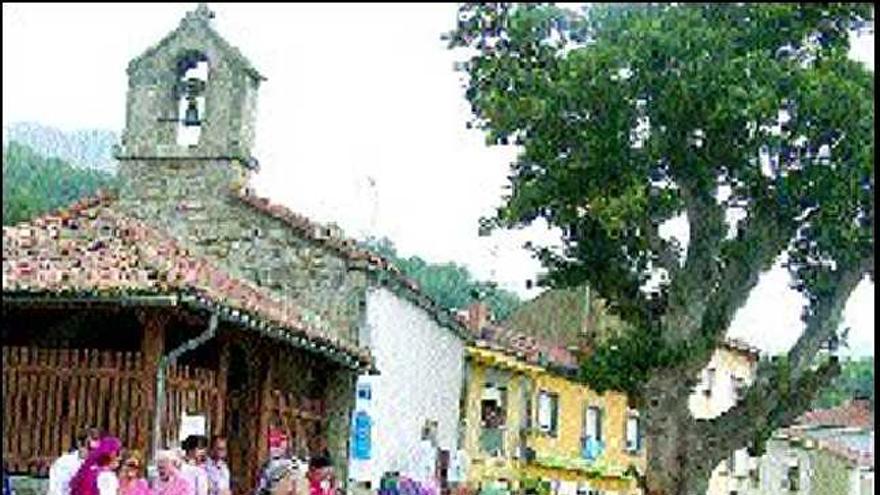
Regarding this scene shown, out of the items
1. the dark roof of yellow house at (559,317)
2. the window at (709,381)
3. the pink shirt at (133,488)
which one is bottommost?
the pink shirt at (133,488)

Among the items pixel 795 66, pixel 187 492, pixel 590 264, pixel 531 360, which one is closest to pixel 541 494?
pixel 531 360

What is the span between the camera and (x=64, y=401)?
55.4ft

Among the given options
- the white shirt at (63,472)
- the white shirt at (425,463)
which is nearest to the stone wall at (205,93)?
the white shirt at (425,463)

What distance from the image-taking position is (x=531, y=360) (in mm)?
37125

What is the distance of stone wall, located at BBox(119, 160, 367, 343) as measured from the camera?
22.9 meters

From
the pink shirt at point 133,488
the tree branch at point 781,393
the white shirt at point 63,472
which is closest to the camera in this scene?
the pink shirt at point 133,488

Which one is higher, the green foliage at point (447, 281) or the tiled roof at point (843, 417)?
the green foliage at point (447, 281)

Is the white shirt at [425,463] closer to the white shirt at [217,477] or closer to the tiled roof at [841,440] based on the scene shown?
the white shirt at [217,477]

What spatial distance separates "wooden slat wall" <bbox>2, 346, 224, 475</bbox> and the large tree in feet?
26.7

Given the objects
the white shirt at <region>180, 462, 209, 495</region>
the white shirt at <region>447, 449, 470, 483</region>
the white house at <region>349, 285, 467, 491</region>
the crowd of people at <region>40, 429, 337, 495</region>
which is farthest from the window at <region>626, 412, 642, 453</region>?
the white shirt at <region>180, 462, 209, 495</region>

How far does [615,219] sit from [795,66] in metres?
3.32

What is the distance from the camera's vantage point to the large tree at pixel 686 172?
2166 centimetres

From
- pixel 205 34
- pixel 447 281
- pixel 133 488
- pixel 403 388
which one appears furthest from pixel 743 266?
pixel 447 281

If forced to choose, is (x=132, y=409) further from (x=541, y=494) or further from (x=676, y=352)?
(x=541, y=494)
